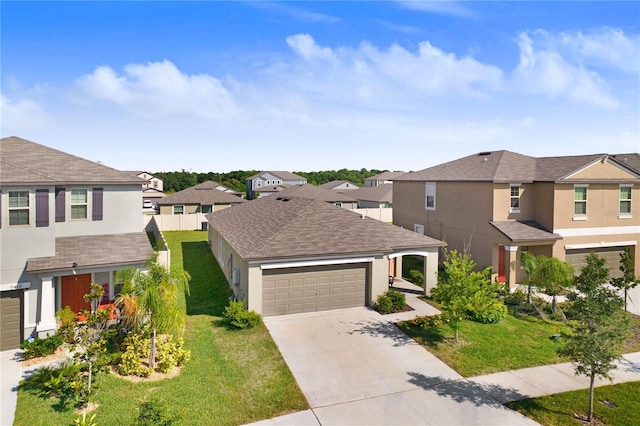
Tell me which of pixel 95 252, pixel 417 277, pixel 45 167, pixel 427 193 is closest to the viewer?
pixel 95 252

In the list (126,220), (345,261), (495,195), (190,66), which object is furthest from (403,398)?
(190,66)

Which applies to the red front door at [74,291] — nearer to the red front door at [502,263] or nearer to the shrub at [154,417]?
the shrub at [154,417]

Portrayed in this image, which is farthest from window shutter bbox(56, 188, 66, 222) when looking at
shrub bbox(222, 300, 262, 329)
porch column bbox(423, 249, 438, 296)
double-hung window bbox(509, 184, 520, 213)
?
double-hung window bbox(509, 184, 520, 213)

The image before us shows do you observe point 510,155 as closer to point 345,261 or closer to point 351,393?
point 345,261

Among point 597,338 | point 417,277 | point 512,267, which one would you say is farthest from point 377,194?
point 597,338

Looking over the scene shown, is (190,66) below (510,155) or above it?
above

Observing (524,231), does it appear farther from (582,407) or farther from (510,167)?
(582,407)

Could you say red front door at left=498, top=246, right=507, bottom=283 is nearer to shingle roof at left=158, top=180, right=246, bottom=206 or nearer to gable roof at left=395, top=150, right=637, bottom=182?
gable roof at left=395, top=150, right=637, bottom=182

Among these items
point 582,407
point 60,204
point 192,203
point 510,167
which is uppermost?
A: point 510,167
